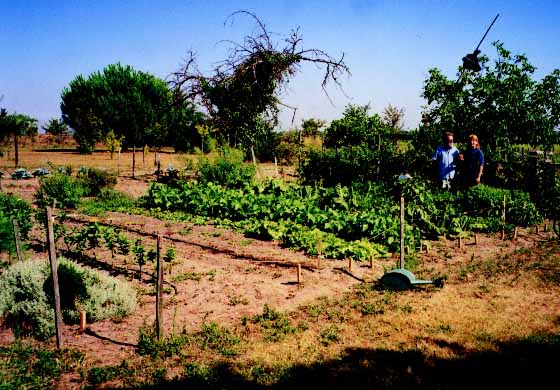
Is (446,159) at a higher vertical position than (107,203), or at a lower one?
higher

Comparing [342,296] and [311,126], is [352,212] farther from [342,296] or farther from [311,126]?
[311,126]

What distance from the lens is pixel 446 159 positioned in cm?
966

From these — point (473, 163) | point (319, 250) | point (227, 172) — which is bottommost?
point (319, 250)

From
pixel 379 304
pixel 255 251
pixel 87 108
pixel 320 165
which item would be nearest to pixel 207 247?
pixel 255 251

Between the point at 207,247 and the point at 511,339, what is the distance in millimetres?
5191

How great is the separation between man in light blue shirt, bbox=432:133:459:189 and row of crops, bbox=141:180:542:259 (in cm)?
40

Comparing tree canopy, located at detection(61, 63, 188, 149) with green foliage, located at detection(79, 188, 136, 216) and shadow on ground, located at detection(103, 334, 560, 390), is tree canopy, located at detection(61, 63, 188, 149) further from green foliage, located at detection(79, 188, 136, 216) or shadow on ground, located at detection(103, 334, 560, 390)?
shadow on ground, located at detection(103, 334, 560, 390)

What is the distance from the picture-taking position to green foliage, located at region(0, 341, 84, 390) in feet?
11.6

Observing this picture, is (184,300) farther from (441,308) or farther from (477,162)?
(477,162)

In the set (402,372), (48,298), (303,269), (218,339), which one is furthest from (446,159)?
(48,298)

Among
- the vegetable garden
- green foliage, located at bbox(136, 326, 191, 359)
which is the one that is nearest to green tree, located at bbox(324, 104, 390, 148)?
the vegetable garden

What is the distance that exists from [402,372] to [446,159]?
709 centimetres

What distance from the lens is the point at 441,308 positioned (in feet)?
16.2

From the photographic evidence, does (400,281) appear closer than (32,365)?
No
